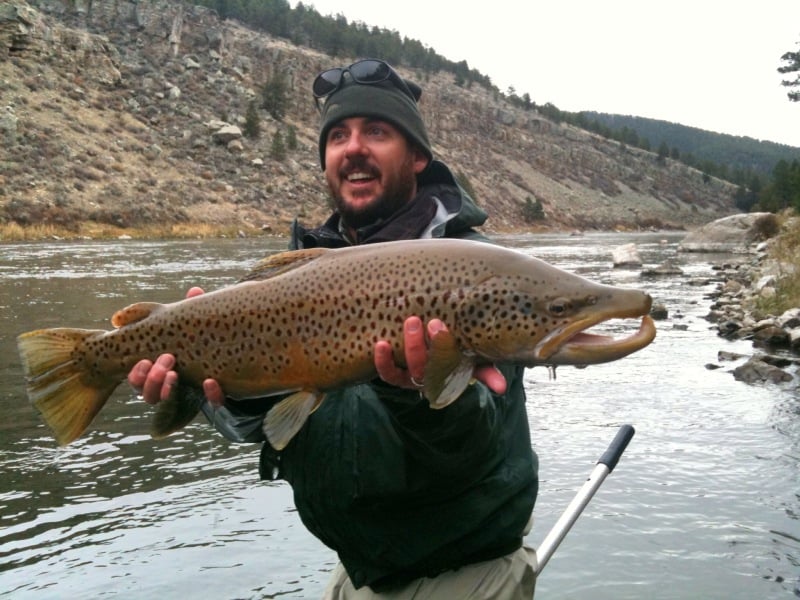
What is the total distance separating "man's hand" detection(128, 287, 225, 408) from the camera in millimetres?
2723

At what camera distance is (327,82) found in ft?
13.5

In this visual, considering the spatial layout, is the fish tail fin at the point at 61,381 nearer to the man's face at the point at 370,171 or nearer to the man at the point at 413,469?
the man at the point at 413,469

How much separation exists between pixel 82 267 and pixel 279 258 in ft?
67.4

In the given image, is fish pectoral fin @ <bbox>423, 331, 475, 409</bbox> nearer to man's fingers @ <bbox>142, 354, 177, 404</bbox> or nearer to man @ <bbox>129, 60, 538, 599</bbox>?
man @ <bbox>129, 60, 538, 599</bbox>

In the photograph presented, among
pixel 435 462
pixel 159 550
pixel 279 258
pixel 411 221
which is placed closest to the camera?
pixel 435 462

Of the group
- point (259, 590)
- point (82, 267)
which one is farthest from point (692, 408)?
point (82, 267)

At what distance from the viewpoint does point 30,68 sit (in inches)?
1913

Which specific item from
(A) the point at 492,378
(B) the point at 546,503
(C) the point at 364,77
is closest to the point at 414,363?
(A) the point at 492,378

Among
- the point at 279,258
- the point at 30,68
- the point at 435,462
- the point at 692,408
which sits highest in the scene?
the point at 30,68

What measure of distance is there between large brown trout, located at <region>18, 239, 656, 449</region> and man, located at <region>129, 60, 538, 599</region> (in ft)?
0.30

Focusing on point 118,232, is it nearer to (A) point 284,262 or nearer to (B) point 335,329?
(A) point 284,262

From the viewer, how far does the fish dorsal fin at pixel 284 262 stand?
2791 mm

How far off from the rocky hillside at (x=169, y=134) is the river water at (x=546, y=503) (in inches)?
1220

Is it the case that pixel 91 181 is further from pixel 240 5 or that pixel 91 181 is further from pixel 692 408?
pixel 240 5
